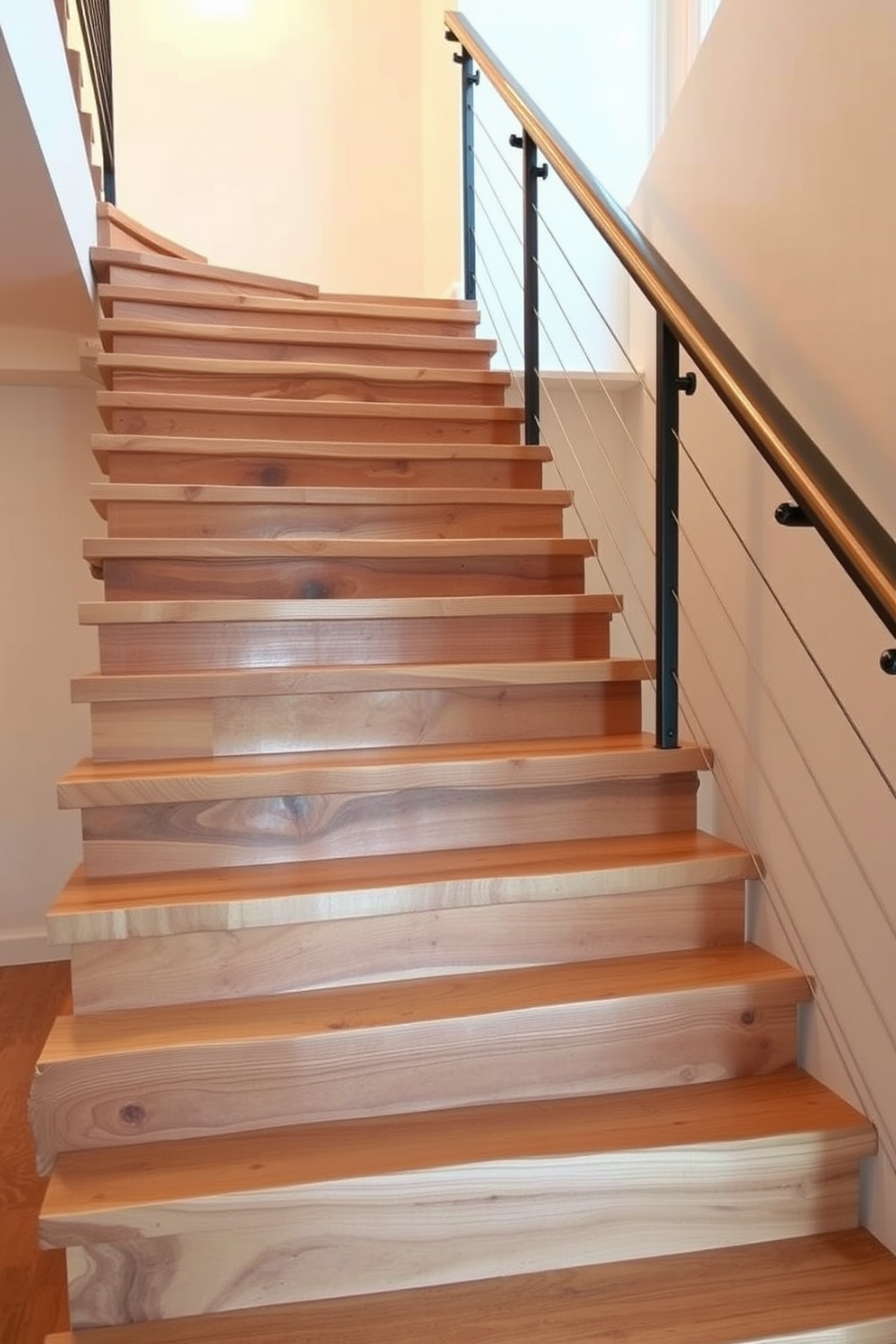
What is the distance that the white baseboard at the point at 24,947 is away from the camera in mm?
3043

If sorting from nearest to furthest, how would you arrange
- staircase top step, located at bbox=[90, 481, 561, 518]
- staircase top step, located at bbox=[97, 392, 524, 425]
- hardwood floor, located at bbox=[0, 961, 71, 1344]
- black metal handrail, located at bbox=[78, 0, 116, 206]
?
hardwood floor, located at bbox=[0, 961, 71, 1344] → staircase top step, located at bbox=[90, 481, 561, 518] → staircase top step, located at bbox=[97, 392, 524, 425] → black metal handrail, located at bbox=[78, 0, 116, 206]

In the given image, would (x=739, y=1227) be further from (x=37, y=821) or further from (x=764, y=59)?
(x=37, y=821)

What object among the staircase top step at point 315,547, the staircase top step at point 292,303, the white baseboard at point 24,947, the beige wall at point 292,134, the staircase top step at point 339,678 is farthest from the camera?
the beige wall at point 292,134

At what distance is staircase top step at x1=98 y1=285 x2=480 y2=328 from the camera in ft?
8.43

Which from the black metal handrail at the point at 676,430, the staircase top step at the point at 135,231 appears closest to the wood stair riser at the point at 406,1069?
the black metal handrail at the point at 676,430

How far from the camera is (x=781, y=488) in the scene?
1.55 meters

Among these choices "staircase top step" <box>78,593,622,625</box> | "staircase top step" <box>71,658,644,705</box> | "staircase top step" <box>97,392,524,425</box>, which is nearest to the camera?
"staircase top step" <box>71,658,644,705</box>

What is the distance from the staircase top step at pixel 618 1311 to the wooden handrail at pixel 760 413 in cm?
80

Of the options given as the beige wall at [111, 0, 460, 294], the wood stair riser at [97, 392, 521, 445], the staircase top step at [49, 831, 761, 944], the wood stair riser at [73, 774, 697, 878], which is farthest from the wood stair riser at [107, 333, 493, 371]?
the staircase top step at [49, 831, 761, 944]

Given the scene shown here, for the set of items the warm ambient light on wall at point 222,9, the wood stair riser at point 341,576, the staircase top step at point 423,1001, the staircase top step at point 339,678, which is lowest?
the staircase top step at point 423,1001

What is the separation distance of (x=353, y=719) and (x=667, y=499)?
26.4 inches

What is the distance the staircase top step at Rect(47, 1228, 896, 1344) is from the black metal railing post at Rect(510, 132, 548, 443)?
185 cm

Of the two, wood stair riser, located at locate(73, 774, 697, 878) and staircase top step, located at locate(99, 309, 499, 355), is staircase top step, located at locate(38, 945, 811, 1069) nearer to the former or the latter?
wood stair riser, located at locate(73, 774, 697, 878)

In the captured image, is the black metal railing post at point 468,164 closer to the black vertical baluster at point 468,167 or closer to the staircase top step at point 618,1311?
the black vertical baluster at point 468,167
